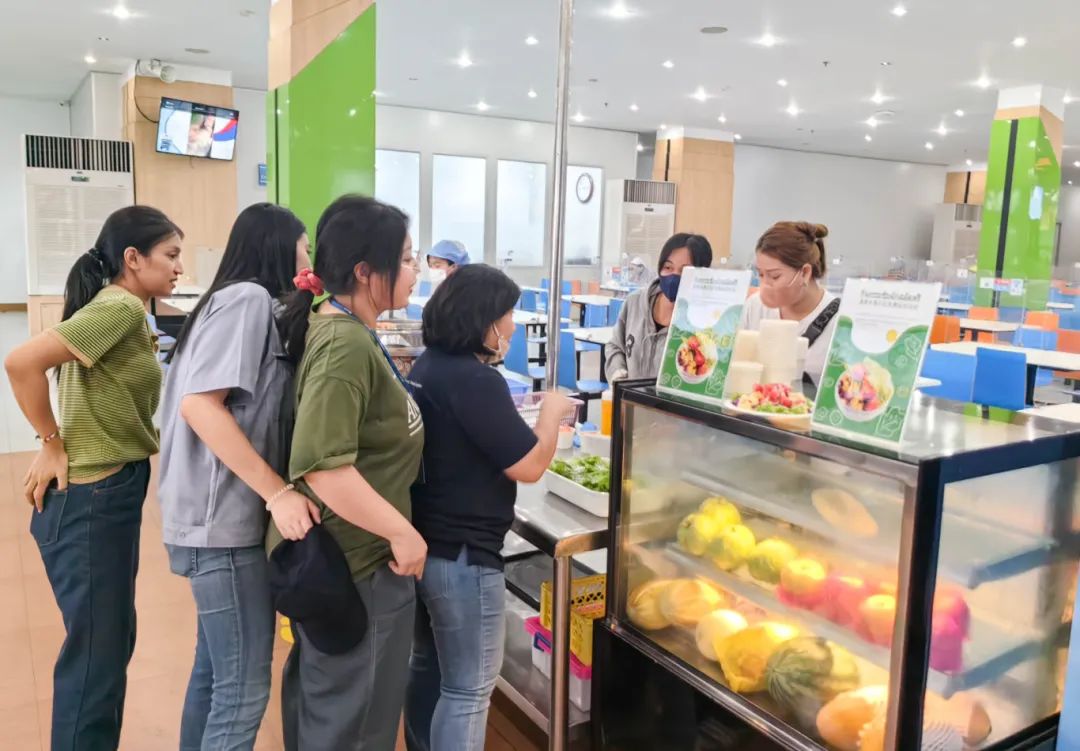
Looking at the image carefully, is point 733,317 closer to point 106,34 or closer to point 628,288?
point 106,34

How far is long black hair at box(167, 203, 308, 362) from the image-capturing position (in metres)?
1.89

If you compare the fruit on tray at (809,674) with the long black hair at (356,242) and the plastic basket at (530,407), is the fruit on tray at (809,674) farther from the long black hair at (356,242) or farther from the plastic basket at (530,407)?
the plastic basket at (530,407)

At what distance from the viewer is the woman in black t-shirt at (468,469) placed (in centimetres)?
182

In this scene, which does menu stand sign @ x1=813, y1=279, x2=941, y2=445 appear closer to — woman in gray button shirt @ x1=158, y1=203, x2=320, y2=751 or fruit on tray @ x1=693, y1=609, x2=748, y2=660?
fruit on tray @ x1=693, y1=609, x2=748, y2=660

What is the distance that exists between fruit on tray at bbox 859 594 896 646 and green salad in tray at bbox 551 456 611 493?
2.62 feet

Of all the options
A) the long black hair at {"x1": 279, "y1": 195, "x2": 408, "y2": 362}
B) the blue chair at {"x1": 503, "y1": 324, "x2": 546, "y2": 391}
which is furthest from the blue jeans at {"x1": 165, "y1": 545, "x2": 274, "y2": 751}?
the blue chair at {"x1": 503, "y1": 324, "x2": 546, "y2": 391}

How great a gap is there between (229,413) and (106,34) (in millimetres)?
8861

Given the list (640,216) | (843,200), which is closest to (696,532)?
(640,216)

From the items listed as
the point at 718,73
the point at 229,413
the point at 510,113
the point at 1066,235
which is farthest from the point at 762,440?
the point at 1066,235

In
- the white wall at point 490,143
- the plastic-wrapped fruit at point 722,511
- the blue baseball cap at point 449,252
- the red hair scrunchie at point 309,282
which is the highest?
the white wall at point 490,143

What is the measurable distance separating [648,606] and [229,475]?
102cm

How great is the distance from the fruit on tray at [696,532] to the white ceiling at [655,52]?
20.6 ft

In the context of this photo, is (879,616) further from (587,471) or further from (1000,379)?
(1000,379)

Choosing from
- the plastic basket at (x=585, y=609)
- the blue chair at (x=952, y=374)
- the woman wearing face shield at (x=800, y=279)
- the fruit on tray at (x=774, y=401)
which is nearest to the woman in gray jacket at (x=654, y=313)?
the woman wearing face shield at (x=800, y=279)
